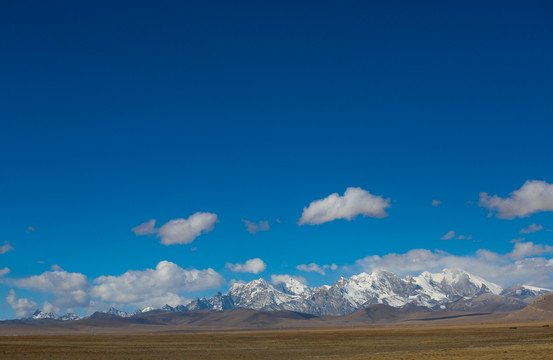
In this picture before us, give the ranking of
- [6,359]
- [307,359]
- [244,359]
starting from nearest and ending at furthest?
[307,359]
[244,359]
[6,359]

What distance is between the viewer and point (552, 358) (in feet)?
164

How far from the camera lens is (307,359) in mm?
62688

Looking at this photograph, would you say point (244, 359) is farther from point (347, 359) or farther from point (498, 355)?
point (498, 355)

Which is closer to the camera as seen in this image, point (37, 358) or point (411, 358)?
point (411, 358)

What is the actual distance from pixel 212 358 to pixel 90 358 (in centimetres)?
1747

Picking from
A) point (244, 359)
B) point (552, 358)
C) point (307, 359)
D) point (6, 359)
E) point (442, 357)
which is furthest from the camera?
point (6, 359)

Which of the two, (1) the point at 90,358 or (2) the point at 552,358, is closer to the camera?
(2) the point at 552,358

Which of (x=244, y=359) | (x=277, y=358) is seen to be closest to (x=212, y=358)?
(x=244, y=359)

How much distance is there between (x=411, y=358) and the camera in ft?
185

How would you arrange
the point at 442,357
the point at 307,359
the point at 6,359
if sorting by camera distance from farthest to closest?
1. the point at 6,359
2. the point at 307,359
3. the point at 442,357

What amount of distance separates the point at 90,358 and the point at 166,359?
1173cm

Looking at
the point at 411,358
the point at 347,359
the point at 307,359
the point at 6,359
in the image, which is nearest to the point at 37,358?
the point at 6,359

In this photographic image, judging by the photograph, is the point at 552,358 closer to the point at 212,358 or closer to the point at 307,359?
the point at 307,359

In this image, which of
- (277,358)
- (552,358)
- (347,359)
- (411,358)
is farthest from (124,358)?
(552,358)
